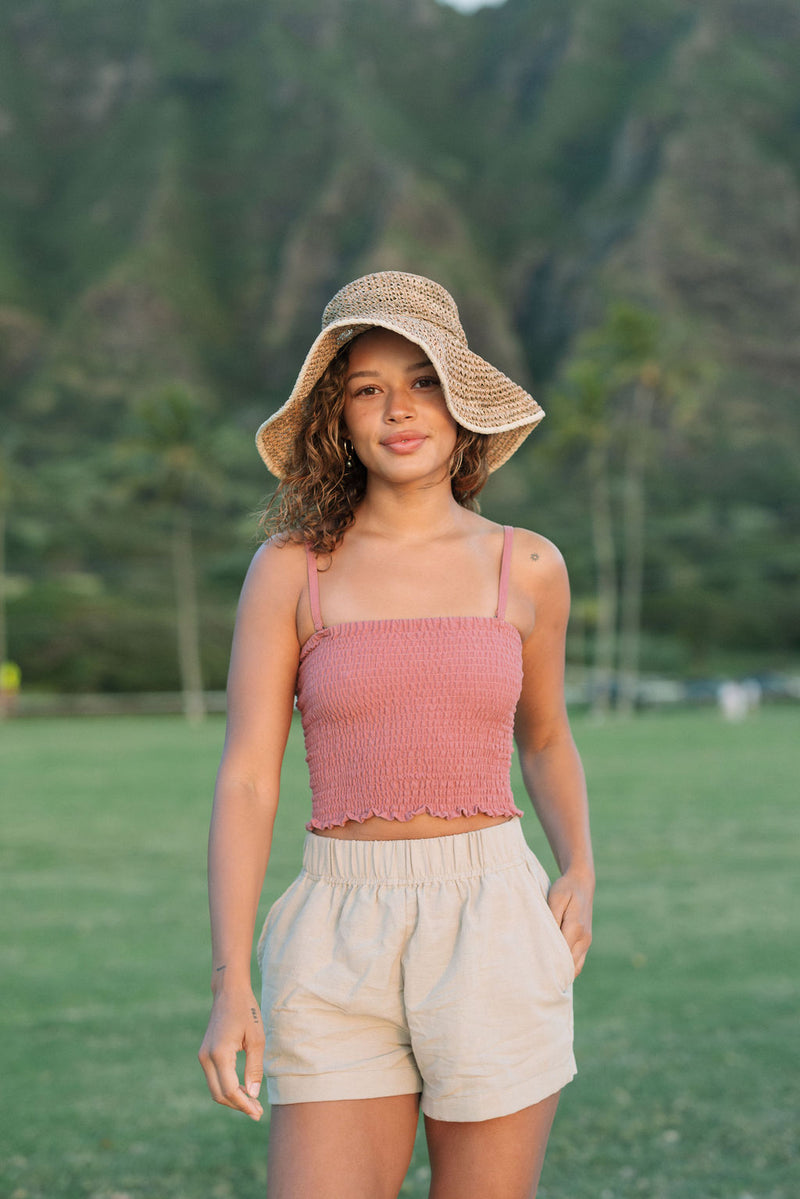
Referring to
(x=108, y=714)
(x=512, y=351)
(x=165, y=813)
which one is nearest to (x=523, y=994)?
(x=165, y=813)

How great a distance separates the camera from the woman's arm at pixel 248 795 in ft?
7.30

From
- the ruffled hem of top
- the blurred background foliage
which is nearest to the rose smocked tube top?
the ruffled hem of top

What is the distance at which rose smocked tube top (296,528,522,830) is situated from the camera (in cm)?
239

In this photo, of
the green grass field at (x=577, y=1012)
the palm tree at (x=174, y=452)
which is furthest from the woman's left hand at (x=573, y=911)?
the palm tree at (x=174, y=452)

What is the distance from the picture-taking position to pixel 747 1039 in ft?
21.1

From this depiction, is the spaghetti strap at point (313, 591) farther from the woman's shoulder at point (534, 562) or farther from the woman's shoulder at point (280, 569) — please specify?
the woman's shoulder at point (534, 562)

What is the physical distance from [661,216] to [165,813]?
10692 centimetres

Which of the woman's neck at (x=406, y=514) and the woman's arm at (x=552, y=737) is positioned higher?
the woman's neck at (x=406, y=514)

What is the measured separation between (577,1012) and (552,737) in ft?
15.4

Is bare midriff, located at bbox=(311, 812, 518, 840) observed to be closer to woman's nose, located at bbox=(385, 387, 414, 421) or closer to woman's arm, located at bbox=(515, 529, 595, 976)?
woman's arm, located at bbox=(515, 529, 595, 976)

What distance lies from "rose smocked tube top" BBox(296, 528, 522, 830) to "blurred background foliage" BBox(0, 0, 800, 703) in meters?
39.8

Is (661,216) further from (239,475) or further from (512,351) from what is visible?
(239,475)

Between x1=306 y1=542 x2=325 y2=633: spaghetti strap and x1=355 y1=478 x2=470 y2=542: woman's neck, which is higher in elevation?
x1=355 y1=478 x2=470 y2=542: woman's neck

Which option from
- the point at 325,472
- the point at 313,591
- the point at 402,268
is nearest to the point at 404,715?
the point at 313,591
